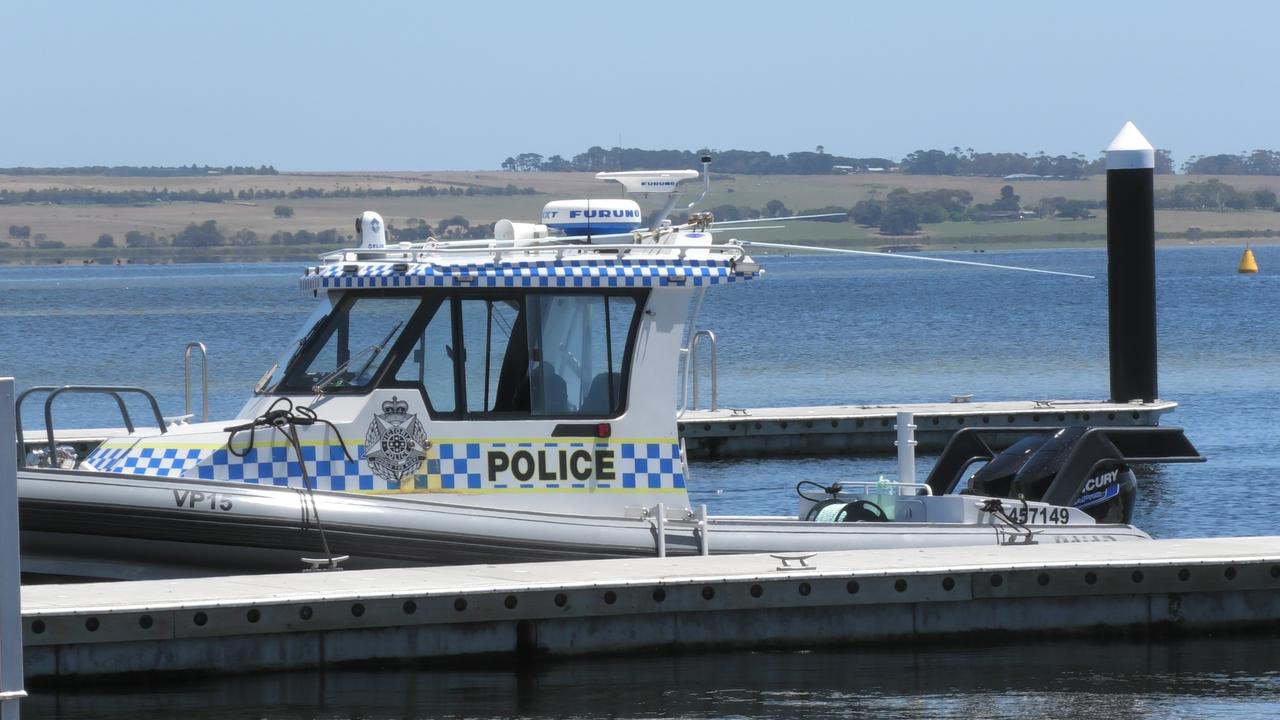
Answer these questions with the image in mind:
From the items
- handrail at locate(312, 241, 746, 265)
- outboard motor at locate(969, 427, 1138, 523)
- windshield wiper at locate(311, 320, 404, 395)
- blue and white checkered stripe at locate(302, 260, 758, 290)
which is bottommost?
outboard motor at locate(969, 427, 1138, 523)

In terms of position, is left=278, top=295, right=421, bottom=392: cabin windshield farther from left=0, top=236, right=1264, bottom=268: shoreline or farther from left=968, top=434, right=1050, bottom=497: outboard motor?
Result: left=0, top=236, right=1264, bottom=268: shoreline

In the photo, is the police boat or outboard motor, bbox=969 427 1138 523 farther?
outboard motor, bbox=969 427 1138 523

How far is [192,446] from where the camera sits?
972cm

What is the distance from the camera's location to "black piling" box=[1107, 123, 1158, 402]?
66.7 ft

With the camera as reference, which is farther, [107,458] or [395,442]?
[107,458]

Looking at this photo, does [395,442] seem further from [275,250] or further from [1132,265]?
[275,250]

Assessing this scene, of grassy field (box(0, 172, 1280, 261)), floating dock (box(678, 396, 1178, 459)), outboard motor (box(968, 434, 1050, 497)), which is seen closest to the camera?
outboard motor (box(968, 434, 1050, 497))

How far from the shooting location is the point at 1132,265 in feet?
66.6

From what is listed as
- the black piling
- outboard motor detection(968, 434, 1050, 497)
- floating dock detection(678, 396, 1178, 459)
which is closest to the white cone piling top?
the black piling

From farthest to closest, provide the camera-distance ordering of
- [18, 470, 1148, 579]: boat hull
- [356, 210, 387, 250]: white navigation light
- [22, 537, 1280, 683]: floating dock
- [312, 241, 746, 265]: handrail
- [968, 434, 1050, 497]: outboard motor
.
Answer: [968, 434, 1050, 497]: outboard motor < [356, 210, 387, 250]: white navigation light < [312, 241, 746, 265]: handrail < [18, 470, 1148, 579]: boat hull < [22, 537, 1280, 683]: floating dock

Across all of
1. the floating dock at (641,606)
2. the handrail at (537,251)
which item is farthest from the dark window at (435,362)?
the floating dock at (641,606)

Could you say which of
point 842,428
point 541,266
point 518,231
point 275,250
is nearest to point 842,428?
point 842,428

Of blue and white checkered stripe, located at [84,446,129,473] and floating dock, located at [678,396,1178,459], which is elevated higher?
blue and white checkered stripe, located at [84,446,129,473]

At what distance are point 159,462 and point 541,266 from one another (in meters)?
2.24
